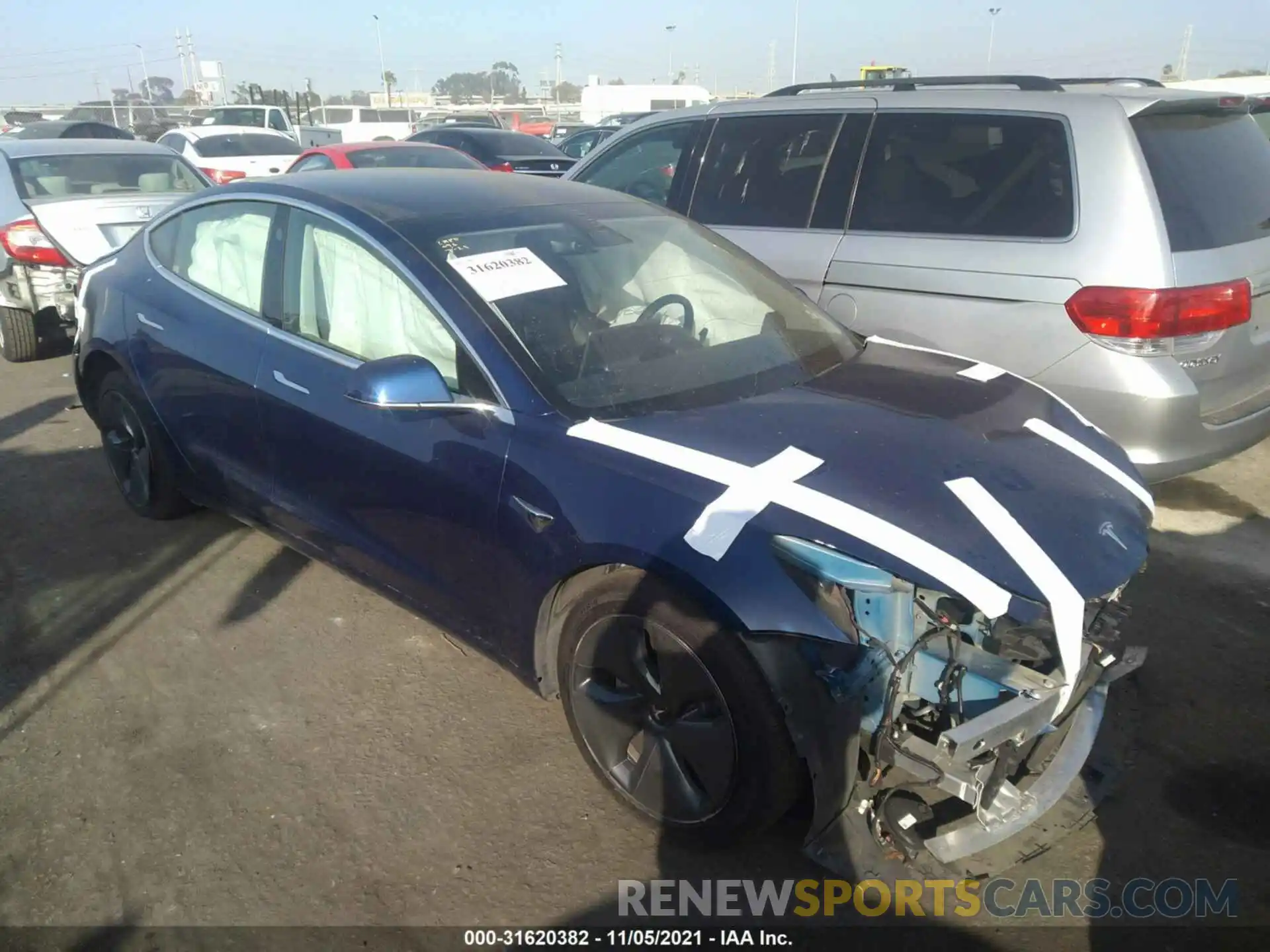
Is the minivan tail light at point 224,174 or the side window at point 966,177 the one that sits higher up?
the side window at point 966,177

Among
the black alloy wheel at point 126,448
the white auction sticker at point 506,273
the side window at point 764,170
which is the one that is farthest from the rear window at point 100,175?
the white auction sticker at point 506,273

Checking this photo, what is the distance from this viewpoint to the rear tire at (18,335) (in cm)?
720

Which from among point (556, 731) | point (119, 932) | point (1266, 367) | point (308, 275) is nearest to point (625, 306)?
point (308, 275)

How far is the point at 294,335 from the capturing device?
338 centimetres

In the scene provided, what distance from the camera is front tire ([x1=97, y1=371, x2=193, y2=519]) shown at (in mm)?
4172

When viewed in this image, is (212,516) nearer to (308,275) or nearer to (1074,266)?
(308,275)

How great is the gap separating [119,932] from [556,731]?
1.29 metres

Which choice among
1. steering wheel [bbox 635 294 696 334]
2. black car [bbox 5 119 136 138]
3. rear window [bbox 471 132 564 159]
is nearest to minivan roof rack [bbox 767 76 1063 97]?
steering wheel [bbox 635 294 696 334]

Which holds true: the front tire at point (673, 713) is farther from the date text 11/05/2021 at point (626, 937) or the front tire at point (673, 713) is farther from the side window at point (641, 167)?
the side window at point (641, 167)

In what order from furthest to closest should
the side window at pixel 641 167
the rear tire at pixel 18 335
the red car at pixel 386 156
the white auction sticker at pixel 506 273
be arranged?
the red car at pixel 386 156 < the rear tire at pixel 18 335 < the side window at pixel 641 167 < the white auction sticker at pixel 506 273

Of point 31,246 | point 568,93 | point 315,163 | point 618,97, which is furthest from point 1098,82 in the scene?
point 568,93

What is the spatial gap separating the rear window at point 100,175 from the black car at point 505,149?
484cm

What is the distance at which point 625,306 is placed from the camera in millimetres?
3209

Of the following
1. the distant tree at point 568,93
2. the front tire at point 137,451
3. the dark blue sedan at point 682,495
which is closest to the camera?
the dark blue sedan at point 682,495
